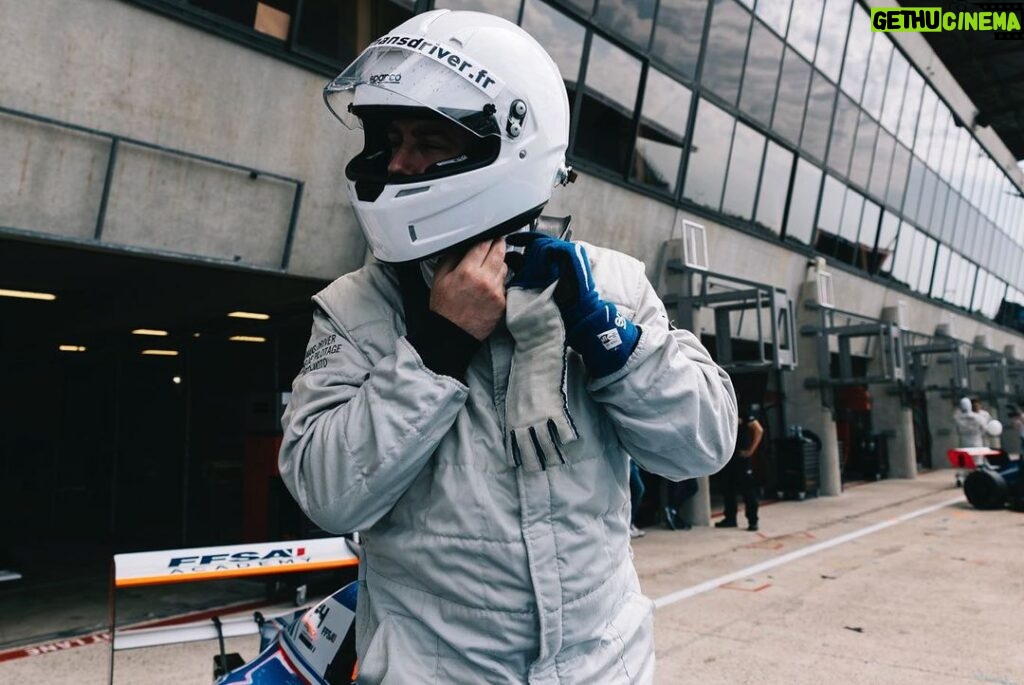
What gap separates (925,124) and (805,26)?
8858 mm

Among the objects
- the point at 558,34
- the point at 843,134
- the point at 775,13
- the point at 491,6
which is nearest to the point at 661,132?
the point at 558,34

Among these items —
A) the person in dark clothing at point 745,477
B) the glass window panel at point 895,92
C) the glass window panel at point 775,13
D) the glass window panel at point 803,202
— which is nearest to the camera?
the person in dark clothing at point 745,477

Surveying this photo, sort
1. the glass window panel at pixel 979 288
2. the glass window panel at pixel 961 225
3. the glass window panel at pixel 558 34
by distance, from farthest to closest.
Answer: the glass window panel at pixel 979 288, the glass window panel at pixel 961 225, the glass window panel at pixel 558 34

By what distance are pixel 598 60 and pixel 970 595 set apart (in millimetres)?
7573

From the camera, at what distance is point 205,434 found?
12211 mm

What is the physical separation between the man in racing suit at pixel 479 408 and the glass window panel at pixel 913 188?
2189cm

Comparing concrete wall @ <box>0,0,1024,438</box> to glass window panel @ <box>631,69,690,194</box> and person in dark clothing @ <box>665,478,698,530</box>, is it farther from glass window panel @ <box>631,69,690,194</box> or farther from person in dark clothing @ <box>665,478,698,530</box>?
person in dark clothing @ <box>665,478,698,530</box>

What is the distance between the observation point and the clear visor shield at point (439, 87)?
4.45 feet

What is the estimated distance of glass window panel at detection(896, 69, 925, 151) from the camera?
19297 mm

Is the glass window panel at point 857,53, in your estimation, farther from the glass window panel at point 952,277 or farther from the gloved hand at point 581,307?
the gloved hand at point 581,307

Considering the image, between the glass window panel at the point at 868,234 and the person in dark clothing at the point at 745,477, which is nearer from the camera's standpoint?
the person in dark clothing at the point at 745,477

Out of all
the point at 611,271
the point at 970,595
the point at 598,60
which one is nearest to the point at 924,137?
the point at 598,60

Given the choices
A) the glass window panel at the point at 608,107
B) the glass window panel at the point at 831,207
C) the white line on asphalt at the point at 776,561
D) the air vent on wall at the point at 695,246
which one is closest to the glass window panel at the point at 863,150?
the glass window panel at the point at 831,207

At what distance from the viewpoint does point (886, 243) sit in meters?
19.5
